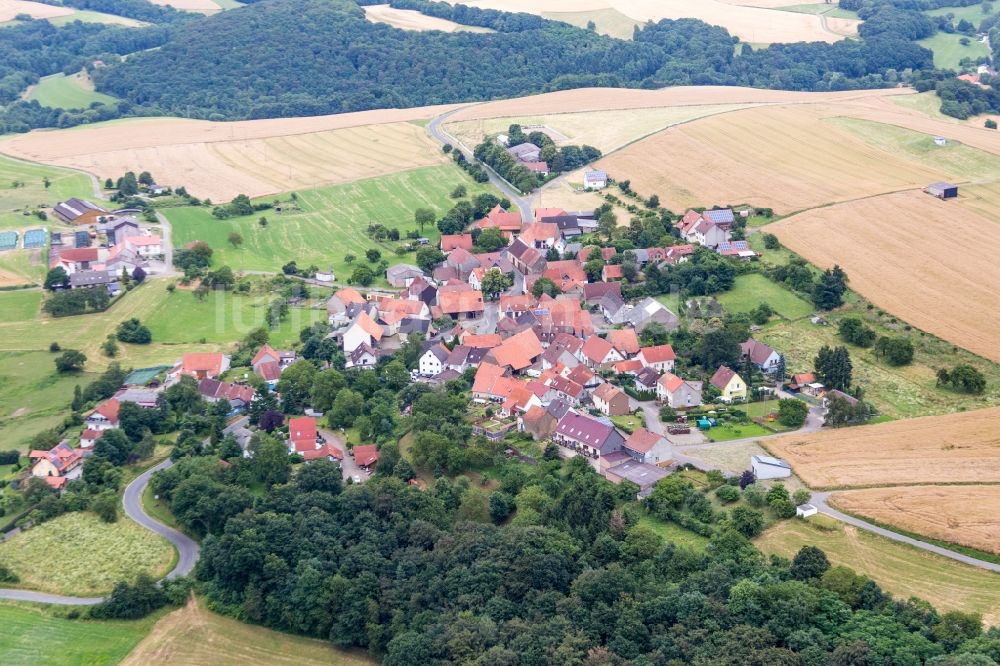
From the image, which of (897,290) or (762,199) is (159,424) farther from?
(762,199)

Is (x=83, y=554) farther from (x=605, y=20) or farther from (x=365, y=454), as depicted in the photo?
(x=605, y=20)

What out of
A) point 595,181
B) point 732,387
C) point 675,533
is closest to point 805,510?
point 675,533

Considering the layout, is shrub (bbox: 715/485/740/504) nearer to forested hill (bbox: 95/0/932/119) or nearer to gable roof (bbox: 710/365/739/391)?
gable roof (bbox: 710/365/739/391)

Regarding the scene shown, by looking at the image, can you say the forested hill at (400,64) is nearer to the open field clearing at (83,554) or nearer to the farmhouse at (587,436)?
the farmhouse at (587,436)

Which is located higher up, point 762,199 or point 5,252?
point 762,199

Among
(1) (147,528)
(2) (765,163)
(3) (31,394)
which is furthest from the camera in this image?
(2) (765,163)

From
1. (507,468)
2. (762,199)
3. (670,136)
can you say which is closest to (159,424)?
(507,468)

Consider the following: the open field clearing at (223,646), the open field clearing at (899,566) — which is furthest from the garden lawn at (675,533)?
the open field clearing at (223,646)
